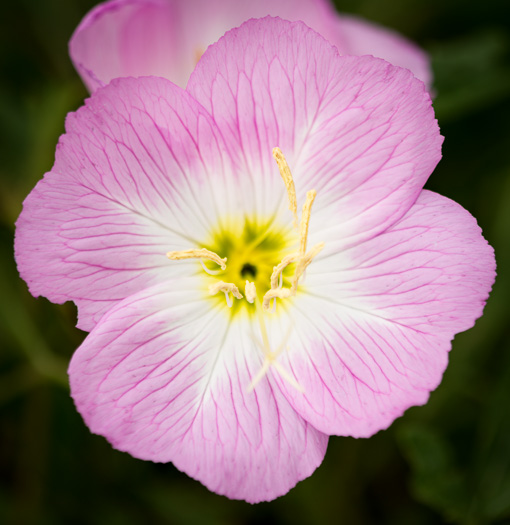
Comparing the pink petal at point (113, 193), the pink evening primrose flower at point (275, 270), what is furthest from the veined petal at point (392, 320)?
the pink petal at point (113, 193)

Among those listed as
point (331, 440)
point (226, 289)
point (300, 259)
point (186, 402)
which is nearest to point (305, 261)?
point (300, 259)

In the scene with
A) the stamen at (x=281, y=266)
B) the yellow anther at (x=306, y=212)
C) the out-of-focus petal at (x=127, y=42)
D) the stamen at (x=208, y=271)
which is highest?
the out-of-focus petal at (x=127, y=42)

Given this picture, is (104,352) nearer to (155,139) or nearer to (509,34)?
(155,139)

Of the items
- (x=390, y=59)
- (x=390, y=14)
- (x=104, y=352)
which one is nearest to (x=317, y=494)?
(x=104, y=352)

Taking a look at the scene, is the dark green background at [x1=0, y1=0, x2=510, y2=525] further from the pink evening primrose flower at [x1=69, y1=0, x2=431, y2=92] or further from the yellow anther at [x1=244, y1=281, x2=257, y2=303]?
the yellow anther at [x1=244, y1=281, x2=257, y2=303]

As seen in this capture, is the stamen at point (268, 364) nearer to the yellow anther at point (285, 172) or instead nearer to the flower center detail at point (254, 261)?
the flower center detail at point (254, 261)

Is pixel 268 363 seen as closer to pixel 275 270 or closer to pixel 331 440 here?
pixel 275 270

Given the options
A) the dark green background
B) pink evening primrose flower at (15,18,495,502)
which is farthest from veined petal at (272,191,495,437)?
the dark green background

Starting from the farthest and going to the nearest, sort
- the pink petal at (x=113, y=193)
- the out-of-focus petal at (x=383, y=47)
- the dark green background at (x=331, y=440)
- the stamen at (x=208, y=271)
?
the dark green background at (x=331, y=440) < the out-of-focus petal at (x=383, y=47) < the stamen at (x=208, y=271) < the pink petal at (x=113, y=193)
